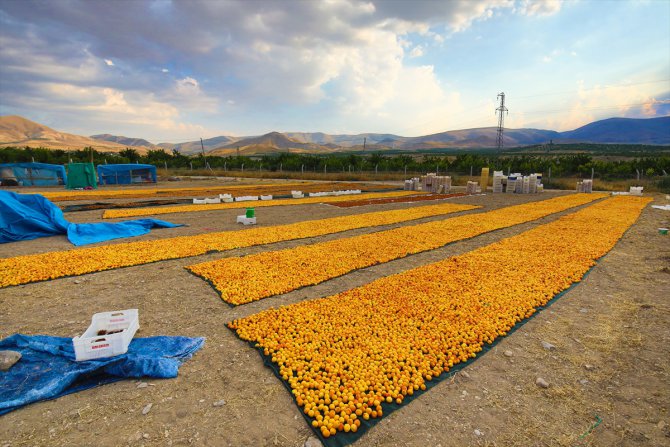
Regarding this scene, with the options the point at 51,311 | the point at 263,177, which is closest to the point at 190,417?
the point at 51,311

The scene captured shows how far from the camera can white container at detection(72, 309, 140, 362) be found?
12.1ft

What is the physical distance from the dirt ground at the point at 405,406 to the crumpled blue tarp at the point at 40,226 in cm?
436

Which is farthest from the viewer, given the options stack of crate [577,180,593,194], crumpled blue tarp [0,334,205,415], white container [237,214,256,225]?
stack of crate [577,180,593,194]

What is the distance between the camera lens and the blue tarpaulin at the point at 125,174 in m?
31.2

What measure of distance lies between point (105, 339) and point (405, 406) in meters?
3.37

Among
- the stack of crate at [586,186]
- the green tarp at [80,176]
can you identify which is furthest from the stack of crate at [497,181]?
the green tarp at [80,176]

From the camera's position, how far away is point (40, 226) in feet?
33.4

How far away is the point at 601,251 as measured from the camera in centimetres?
891

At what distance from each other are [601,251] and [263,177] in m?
39.3

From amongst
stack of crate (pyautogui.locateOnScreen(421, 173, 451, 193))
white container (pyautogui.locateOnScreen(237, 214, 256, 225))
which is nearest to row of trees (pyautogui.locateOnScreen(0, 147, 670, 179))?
stack of crate (pyautogui.locateOnScreen(421, 173, 451, 193))

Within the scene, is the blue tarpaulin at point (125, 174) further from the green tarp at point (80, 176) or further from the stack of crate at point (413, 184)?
the stack of crate at point (413, 184)

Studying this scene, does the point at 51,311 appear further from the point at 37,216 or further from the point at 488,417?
the point at 37,216

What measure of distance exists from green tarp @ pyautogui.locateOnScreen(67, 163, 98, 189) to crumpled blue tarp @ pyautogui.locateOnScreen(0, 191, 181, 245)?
19.5 metres

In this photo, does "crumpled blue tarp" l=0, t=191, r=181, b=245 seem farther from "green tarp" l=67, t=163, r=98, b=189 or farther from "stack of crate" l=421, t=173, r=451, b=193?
"stack of crate" l=421, t=173, r=451, b=193
